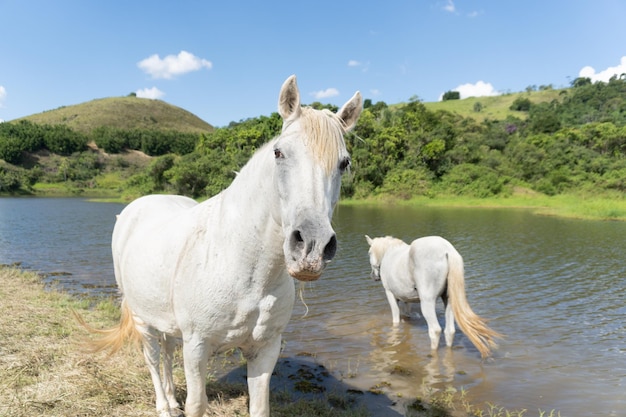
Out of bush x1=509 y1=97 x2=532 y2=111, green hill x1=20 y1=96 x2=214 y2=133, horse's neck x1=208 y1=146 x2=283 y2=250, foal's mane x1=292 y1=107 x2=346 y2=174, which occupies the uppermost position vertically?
green hill x1=20 y1=96 x2=214 y2=133

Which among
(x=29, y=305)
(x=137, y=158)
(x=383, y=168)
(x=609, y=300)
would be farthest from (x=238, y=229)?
(x=137, y=158)

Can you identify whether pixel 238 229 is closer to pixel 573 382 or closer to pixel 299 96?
pixel 299 96

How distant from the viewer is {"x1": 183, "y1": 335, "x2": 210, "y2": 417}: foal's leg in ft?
8.56

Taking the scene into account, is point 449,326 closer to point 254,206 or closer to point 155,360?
point 155,360

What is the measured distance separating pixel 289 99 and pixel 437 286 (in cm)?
529

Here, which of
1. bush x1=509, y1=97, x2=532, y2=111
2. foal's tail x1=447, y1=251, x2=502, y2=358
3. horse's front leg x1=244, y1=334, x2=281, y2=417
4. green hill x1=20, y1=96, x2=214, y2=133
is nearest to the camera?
horse's front leg x1=244, y1=334, x2=281, y2=417

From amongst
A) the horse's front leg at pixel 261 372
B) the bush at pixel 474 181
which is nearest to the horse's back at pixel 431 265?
the horse's front leg at pixel 261 372

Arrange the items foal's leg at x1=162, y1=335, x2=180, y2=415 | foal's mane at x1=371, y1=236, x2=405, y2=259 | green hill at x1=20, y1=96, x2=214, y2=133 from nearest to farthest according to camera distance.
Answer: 1. foal's leg at x1=162, y1=335, x2=180, y2=415
2. foal's mane at x1=371, y1=236, x2=405, y2=259
3. green hill at x1=20, y1=96, x2=214, y2=133

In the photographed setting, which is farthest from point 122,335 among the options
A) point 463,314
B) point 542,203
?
point 542,203

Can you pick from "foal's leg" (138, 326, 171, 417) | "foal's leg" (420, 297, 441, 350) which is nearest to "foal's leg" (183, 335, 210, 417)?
"foal's leg" (138, 326, 171, 417)

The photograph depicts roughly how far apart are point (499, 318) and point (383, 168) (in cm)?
4045

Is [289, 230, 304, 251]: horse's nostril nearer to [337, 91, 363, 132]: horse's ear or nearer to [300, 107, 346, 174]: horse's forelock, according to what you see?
[300, 107, 346, 174]: horse's forelock

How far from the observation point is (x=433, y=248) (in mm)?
6660

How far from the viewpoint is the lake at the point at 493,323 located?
5.38 m
